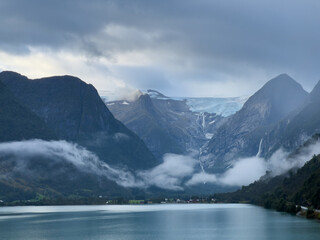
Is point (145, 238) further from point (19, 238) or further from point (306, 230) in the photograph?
point (306, 230)

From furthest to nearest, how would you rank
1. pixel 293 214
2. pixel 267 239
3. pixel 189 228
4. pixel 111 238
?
pixel 293 214 < pixel 189 228 < pixel 111 238 < pixel 267 239

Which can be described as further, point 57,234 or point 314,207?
point 314,207

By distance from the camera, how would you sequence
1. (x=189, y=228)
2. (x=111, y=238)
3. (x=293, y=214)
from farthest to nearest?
(x=293, y=214), (x=189, y=228), (x=111, y=238)

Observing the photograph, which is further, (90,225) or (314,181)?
(314,181)

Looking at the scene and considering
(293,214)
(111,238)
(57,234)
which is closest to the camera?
(111,238)

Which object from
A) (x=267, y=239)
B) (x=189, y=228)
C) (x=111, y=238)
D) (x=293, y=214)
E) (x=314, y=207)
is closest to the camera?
(x=267, y=239)

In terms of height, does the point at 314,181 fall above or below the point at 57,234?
above

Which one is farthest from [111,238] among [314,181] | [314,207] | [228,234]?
[314,181]

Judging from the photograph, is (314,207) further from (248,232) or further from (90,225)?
(90,225)

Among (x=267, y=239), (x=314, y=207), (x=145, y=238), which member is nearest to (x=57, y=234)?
(x=145, y=238)
